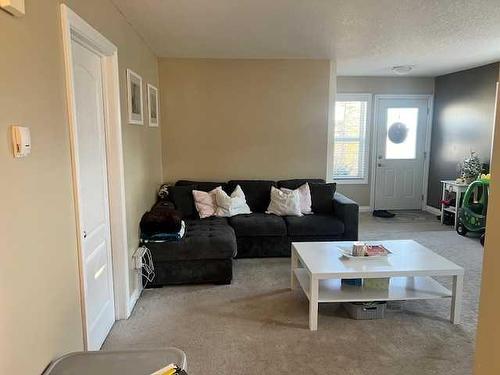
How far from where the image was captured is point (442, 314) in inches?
119

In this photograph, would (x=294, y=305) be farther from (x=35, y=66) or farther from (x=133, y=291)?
(x=35, y=66)

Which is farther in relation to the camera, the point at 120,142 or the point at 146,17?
the point at 146,17

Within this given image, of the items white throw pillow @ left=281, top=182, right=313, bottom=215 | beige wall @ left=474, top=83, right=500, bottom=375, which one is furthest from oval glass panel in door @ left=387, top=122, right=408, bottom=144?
beige wall @ left=474, top=83, right=500, bottom=375

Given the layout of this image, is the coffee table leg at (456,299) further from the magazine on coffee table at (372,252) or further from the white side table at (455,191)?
the white side table at (455,191)

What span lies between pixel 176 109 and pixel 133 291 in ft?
8.41

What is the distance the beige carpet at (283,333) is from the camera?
2404 mm

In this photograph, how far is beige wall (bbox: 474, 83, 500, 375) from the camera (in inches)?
37.4

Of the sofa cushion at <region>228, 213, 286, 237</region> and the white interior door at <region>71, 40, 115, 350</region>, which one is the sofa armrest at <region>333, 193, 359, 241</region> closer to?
the sofa cushion at <region>228, 213, 286, 237</region>

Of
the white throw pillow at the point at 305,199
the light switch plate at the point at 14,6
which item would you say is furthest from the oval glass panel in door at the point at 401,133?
the light switch plate at the point at 14,6

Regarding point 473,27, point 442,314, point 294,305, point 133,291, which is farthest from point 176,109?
point 442,314

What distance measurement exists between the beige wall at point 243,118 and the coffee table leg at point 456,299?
2.62 m

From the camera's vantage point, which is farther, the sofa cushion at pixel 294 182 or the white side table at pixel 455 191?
the white side table at pixel 455 191

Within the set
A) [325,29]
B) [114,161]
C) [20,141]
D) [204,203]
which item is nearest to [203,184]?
[204,203]

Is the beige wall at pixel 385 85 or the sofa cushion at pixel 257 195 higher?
the beige wall at pixel 385 85
